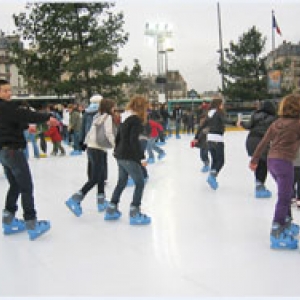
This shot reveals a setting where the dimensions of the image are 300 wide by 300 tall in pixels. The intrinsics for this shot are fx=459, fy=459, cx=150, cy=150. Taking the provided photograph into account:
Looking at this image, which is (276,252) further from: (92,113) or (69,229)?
(92,113)

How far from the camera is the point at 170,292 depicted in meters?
2.69

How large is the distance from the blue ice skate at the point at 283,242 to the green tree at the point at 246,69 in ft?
97.2

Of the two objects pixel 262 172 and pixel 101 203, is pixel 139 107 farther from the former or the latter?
pixel 262 172

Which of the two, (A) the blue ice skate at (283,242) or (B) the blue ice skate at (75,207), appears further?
(B) the blue ice skate at (75,207)

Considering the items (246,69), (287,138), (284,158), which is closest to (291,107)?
(287,138)

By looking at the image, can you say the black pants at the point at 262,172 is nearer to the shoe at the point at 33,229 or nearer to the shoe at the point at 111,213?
the shoe at the point at 111,213

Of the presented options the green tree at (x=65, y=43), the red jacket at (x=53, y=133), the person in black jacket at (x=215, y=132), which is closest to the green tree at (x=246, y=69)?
the green tree at (x=65, y=43)

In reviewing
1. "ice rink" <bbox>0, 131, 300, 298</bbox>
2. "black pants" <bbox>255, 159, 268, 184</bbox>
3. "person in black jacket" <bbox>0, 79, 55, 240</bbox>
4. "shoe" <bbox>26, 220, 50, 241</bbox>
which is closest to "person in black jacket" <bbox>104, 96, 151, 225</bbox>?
"ice rink" <bbox>0, 131, 300, 298</bbox>

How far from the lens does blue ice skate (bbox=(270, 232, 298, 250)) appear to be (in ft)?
11.2

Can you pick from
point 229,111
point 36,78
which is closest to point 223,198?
point 36,78

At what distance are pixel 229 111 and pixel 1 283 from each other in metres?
24.0

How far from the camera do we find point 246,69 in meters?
32.9

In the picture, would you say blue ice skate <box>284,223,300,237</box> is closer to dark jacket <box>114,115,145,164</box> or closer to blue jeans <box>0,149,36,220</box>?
dark jacket <box>114,115,145,164</box>

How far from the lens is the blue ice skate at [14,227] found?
4066mm
